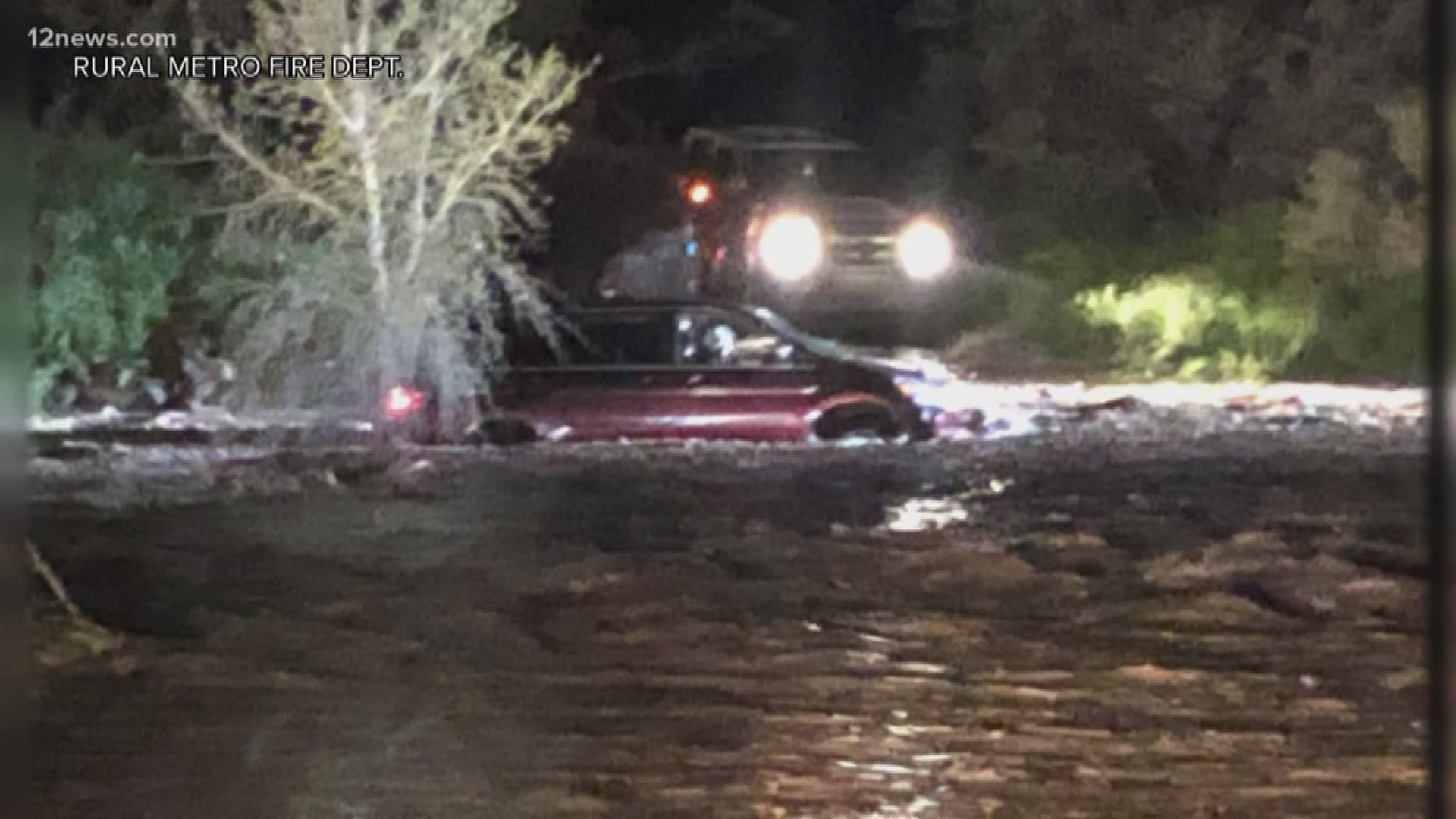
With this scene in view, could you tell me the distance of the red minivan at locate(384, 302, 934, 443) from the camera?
15.6 meters

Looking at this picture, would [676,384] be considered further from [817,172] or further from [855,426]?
[817,172]

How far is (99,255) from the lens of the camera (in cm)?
2064

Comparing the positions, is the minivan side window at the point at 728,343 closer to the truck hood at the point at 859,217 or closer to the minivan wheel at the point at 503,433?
the minivan wheel at the point at 503,433

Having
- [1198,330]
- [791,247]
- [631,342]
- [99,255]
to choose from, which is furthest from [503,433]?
[791,247]

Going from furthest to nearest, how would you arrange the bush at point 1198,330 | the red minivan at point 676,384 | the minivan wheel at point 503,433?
the bush at point 1198,330, the minivan wheel at point 503,433, the red minivan at point 676,384

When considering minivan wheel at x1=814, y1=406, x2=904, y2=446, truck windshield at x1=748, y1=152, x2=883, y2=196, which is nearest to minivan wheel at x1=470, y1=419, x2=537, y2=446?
minivan wheel at x1=814, y1=406, x2=904, y2=446

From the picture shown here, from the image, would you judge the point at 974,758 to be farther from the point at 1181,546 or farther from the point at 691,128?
the point at 691,128

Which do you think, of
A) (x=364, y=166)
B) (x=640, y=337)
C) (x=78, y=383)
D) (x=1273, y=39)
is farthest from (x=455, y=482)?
(x=1273, y=39)

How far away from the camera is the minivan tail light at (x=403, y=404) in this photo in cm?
1620

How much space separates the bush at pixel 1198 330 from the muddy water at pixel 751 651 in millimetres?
9441

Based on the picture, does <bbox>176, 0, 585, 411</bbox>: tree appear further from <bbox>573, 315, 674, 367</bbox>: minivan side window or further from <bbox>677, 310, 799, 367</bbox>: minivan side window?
<bbox>677, 310, 799, 367</bbox>: minivan side window

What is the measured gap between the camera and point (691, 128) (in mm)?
34281

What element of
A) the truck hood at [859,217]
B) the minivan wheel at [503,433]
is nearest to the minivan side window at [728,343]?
the minivan wheel at [503,433]

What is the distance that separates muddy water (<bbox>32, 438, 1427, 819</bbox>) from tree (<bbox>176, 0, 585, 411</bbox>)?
336 centimetres
